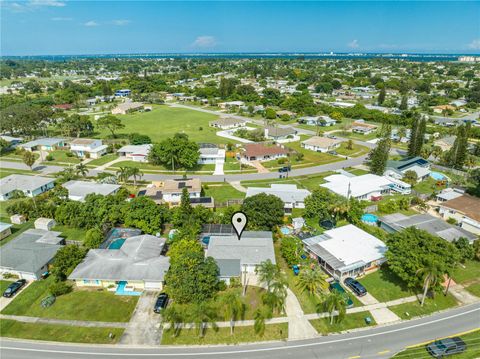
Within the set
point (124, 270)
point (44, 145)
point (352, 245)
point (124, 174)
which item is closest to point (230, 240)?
point (124, 270)

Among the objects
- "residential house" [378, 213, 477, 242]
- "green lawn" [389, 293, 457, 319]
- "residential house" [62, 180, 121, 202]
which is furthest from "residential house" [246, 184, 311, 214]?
"residential house" [62, 180, 121, 202]

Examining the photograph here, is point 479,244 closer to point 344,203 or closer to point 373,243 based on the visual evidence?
point 373,243

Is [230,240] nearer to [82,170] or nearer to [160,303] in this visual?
[160,303]

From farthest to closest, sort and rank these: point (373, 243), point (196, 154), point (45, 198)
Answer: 1. point (196, 154)
2. point (45, 198)
3. point (373, 243)

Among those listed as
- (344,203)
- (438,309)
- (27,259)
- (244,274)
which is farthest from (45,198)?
(438,309)

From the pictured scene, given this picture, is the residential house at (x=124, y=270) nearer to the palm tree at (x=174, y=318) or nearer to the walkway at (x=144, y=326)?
the walkway at (x=144, y=326)

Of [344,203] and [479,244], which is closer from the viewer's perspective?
[479,244]

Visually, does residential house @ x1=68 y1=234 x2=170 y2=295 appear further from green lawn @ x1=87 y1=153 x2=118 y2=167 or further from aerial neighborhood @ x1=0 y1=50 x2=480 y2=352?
green lawn @ x1=87 y1=153 x2=118 y2=167
